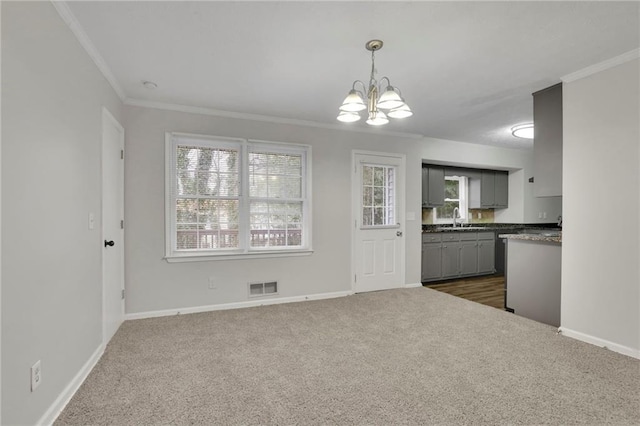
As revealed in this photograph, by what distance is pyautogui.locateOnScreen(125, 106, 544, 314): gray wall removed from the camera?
141 inches

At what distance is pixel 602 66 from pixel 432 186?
3.33m

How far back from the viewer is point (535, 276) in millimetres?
3551

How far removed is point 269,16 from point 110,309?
2.81 meters

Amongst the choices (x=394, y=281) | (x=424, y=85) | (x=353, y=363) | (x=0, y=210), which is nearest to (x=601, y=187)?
(x=424, y=85)

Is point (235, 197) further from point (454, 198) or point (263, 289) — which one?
point (454, 198)

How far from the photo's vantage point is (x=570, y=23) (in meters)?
2.16

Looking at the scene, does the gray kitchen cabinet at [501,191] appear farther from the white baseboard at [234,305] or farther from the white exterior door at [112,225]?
the white exterior door at [112,225]

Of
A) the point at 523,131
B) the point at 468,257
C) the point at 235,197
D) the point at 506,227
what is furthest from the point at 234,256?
the point at 506,227

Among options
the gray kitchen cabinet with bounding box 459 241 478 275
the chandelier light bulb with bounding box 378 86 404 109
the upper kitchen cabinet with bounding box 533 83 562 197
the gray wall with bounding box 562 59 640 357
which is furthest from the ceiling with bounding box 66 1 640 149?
the gray kitchen cabinet with bounding box 459 241 478 275

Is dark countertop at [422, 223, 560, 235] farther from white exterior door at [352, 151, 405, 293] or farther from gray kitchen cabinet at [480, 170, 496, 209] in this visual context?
white exterior door at [352, 151, 405, 293]

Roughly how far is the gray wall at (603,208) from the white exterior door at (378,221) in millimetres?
2255

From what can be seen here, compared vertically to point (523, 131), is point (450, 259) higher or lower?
lower

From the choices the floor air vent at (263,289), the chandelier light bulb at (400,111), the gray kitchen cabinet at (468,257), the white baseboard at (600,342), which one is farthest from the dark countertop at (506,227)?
the chandelier light bulb at (400,111)

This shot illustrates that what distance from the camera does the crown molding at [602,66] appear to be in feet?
8.35
